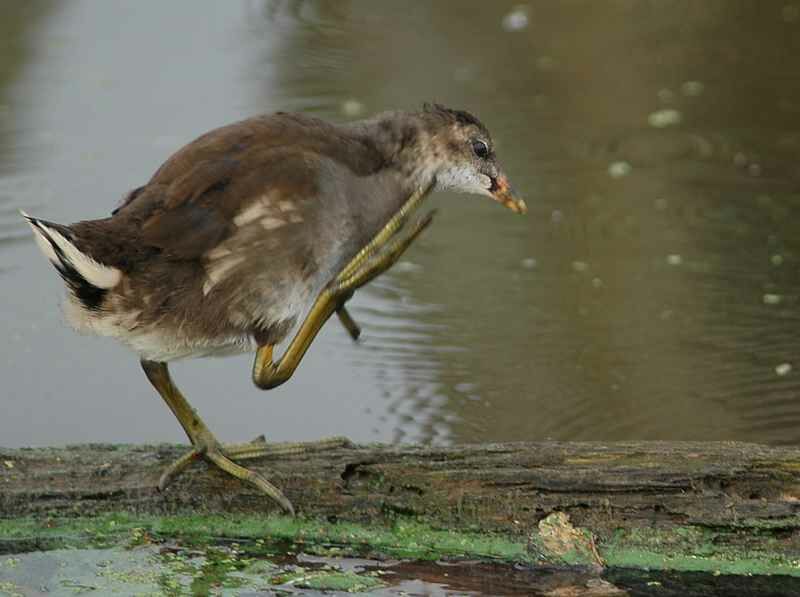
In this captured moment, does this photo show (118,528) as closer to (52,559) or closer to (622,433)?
(52,559)

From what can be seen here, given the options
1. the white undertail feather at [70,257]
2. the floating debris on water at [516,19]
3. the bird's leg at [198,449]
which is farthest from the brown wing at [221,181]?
the floating debris on water at [516,19]

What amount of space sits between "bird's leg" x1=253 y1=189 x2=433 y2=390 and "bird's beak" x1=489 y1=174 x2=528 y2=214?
36 cm

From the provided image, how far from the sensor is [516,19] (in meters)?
9.50

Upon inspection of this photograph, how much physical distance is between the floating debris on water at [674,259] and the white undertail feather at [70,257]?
125 inches

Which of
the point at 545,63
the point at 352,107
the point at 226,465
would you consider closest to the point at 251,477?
the point at 226,465

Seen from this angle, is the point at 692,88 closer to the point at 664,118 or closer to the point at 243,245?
the point at 664,118

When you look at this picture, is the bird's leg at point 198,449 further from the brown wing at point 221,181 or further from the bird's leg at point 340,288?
the brown wing at point 221,181

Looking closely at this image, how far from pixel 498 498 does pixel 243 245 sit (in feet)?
3.18

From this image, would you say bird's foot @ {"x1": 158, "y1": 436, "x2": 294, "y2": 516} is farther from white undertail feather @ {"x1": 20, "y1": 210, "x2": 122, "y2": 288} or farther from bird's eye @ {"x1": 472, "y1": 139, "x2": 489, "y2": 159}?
bird's eye @ {"x1": 472, "y1": 139, "x2": 489, "y2": 159}

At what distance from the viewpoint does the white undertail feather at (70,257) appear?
371 centimetres

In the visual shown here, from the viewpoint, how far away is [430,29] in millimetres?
9359

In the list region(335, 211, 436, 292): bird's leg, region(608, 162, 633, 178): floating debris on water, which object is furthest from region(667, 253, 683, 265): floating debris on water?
region(335, 211, 436, 292): bird's leg

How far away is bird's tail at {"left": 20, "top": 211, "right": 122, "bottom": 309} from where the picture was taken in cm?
372

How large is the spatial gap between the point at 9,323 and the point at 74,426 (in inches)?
38.4
